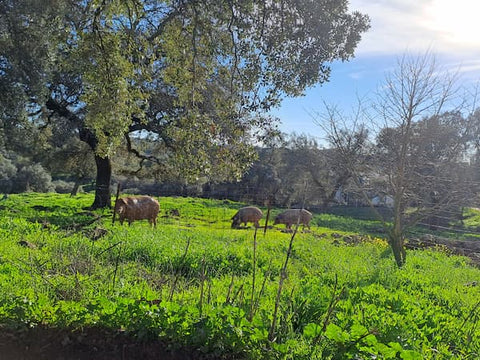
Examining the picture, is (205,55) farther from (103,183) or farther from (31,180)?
(31,180)

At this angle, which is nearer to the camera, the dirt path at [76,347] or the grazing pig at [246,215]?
the dirt path at [76,347]

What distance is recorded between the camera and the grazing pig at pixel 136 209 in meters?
18.0

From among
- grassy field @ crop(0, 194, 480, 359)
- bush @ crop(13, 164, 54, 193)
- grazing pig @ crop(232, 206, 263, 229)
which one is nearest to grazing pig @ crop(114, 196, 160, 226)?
grazing pig @ crop(232, 206, 263, 229)

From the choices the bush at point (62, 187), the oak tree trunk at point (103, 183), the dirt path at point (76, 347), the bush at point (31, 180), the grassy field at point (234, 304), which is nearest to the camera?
the grassy field at point (234, 304)

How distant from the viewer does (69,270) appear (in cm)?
656

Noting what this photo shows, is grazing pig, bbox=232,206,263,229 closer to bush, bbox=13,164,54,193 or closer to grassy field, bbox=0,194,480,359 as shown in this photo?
grassy field, bbox=0,194,480,359

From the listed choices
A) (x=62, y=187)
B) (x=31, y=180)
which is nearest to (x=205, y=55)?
(x=31, y=180)

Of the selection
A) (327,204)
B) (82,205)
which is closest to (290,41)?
(82,205)

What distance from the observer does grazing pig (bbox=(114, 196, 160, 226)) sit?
18.0 m

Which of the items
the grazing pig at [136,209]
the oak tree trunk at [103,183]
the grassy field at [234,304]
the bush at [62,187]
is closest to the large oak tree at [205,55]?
the grassy field at [234,304]

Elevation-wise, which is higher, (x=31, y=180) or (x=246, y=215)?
(x=246, y=215)

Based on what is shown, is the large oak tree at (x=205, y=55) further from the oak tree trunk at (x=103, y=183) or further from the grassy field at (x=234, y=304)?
the oak tree trunk at (x=103, y=183)

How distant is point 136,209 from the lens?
18578 mm

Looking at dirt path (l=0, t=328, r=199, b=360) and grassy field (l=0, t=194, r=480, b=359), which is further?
dirt path (l=0, t=328, r=199, b=360)
